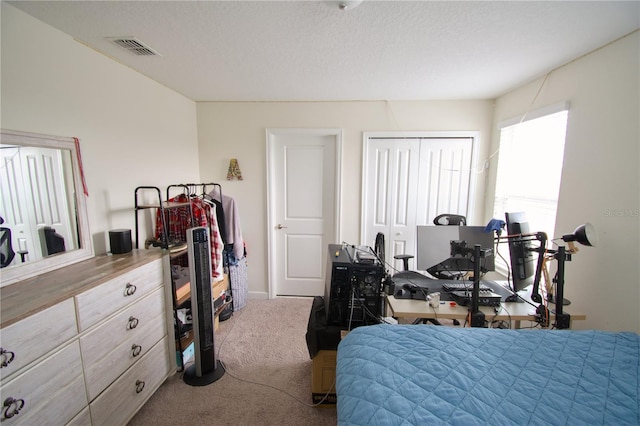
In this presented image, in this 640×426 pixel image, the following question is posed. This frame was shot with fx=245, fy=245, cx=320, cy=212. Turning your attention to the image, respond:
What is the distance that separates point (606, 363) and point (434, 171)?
224 cm

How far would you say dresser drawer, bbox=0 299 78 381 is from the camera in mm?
920

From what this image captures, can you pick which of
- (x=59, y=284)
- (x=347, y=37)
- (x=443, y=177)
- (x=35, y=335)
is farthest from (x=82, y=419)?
(x=443, y=177)

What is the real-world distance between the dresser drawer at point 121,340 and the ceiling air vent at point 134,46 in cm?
165

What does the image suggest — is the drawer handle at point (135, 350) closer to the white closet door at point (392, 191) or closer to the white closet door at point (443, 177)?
the white closet door at point (392, 191)

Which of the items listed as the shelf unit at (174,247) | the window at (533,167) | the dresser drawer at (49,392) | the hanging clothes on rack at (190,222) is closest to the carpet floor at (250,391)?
the shelf unit at (174,247)

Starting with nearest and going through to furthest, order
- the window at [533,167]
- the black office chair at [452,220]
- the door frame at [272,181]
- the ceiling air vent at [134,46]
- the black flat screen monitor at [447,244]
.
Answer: the ceiling air vent at [134,46] → the black flat screen monitor at [447,244] → the window at [533,167] → the black office chair at [452,220] → the door frame at [272,181]

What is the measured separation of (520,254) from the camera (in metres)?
1.58

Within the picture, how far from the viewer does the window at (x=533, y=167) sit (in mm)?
2012

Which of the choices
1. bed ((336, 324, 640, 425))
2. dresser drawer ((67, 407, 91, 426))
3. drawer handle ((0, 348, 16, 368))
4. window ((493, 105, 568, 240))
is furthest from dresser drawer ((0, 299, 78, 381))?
window ((493, 105, 568, 240))

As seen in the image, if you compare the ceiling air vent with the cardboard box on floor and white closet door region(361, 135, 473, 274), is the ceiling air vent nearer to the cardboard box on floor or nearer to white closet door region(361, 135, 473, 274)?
white closet door region(361, 135, 473, 274)

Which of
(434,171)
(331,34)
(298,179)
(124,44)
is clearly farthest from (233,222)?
(434,171)

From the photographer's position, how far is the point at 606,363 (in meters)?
0.98

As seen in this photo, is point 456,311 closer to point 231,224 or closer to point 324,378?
point 324,378

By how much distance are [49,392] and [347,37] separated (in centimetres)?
236
